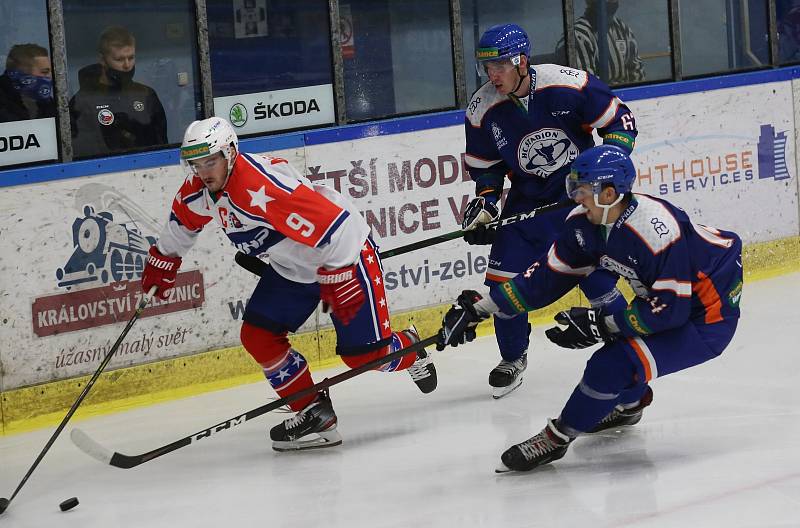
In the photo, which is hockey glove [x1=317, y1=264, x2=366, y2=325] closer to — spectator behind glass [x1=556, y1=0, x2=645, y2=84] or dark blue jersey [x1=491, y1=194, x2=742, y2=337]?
dark blue jersey [x1=491, y1=194, x2=742, y2=337]

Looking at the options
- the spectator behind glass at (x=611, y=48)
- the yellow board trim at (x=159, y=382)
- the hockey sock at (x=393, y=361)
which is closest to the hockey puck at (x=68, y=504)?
the hockey sock at (x=393, y=361)

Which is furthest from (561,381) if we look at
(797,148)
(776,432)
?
(797,148)

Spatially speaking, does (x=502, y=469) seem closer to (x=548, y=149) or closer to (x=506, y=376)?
(x=506, y=376)

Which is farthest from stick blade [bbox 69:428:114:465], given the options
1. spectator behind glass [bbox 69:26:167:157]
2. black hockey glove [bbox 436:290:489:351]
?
spectator behind glass [bbox 69:26:167:157]

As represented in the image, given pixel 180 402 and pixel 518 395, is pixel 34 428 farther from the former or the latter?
pixel 518 395

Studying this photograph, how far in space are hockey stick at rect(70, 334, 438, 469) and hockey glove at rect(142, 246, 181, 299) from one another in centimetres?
51

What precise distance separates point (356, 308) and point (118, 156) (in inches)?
53.3

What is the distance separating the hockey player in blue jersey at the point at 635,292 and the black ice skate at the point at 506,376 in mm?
831

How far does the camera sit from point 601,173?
3301mm

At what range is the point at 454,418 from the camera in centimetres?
420

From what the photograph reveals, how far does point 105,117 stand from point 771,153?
3.12 metres

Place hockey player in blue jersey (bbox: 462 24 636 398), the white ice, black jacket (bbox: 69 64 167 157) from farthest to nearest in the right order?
black jacket (bbox: 69 64 167 157) < hockey player in blue jersey (bbox: 462 24 636 398) < the white ice

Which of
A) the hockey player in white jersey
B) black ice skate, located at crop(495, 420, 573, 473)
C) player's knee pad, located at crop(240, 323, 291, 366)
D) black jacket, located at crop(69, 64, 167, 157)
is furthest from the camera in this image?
black jacket, located at crop(69, 64, 167, 157)

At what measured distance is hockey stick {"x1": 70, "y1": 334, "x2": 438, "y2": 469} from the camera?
3521mm
